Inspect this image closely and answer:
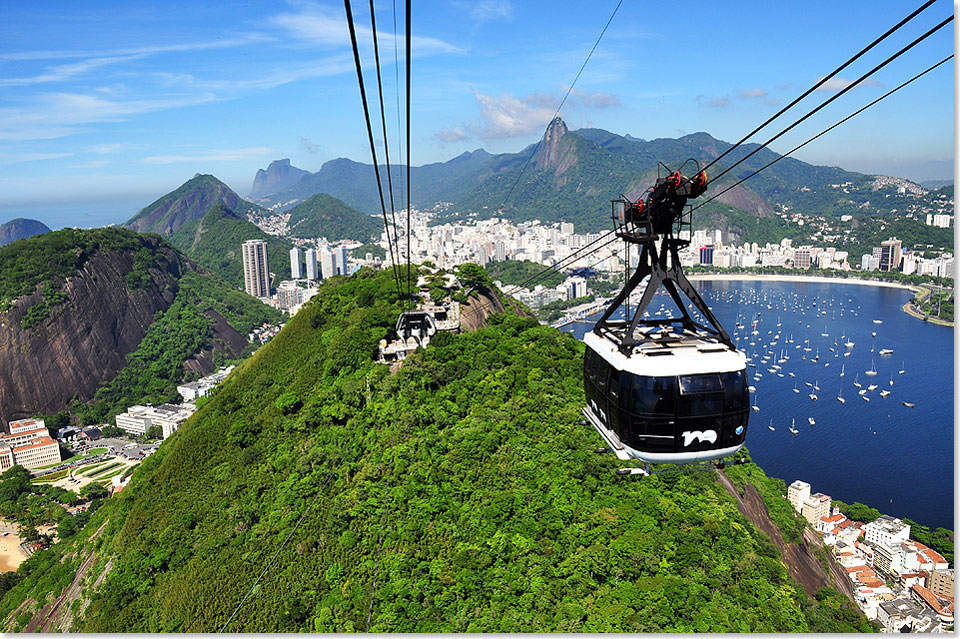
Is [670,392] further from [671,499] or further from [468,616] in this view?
[671,499]

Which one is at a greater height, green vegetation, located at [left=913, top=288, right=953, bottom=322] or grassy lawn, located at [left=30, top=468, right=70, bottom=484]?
green vegetation, located at [left=913, top=288, right=953, bottom=322]

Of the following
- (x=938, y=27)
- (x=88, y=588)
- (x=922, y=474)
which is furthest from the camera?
(x=922, y=474)

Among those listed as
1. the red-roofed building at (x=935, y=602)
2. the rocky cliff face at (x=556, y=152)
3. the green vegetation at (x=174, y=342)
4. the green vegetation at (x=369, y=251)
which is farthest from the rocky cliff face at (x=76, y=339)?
the rocky cliff face at (x=556, y=152)

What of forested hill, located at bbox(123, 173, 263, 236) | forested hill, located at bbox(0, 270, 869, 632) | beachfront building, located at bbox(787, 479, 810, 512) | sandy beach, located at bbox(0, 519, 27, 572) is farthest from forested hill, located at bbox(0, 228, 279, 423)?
forested hill, located at bbox(123, 173, 263, 236)

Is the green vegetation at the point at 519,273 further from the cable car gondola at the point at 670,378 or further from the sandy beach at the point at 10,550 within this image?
the cable car gondola at the point at 670,378

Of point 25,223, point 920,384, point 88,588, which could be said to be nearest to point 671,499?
point 88,588

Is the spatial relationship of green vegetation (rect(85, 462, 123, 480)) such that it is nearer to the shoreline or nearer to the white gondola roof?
the white gondola roof
